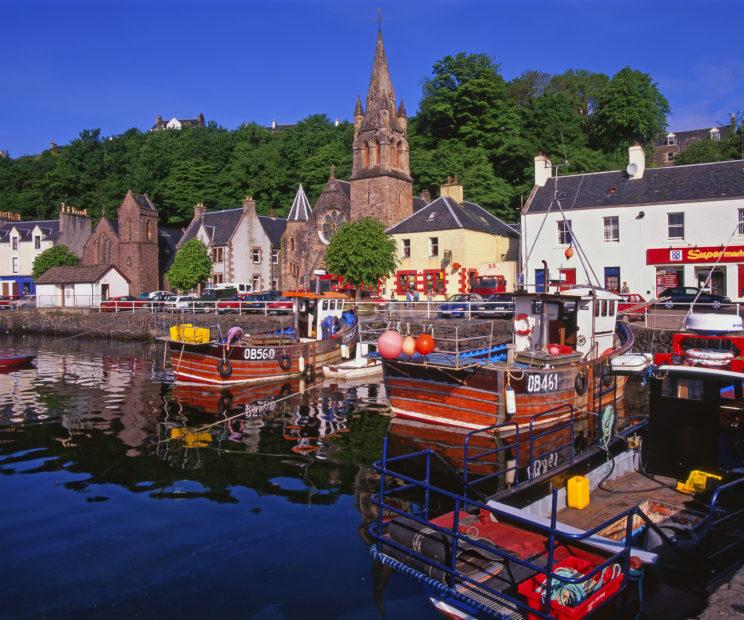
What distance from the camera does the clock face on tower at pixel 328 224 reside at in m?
55.7

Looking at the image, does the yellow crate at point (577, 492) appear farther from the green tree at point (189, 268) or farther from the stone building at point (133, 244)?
the stone building at point (133, 244)

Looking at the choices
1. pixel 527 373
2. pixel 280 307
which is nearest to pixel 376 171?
pixel 280 307

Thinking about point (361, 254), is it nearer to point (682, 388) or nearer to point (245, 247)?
point (245, 247)

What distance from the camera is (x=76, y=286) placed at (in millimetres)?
58906

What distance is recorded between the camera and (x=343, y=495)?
1295 centimetres

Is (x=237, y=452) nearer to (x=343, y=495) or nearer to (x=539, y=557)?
(x=343, y=495)

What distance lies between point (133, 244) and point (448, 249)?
3593cm

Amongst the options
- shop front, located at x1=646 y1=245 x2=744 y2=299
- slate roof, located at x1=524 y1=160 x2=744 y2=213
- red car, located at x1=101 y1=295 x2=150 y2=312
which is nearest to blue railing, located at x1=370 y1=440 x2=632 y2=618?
shop front, located at x1=646 y1=245 x2=744 y2=299

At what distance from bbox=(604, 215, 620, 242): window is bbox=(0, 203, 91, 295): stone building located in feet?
194

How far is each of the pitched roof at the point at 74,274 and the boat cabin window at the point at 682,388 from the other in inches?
2225

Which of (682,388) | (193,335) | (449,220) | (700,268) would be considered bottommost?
(682,388)

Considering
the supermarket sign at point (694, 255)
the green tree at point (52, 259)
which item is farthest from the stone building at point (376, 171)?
the green tree at point (52, 259)

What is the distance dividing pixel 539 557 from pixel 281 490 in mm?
6717

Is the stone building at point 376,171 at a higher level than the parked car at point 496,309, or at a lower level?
higher
